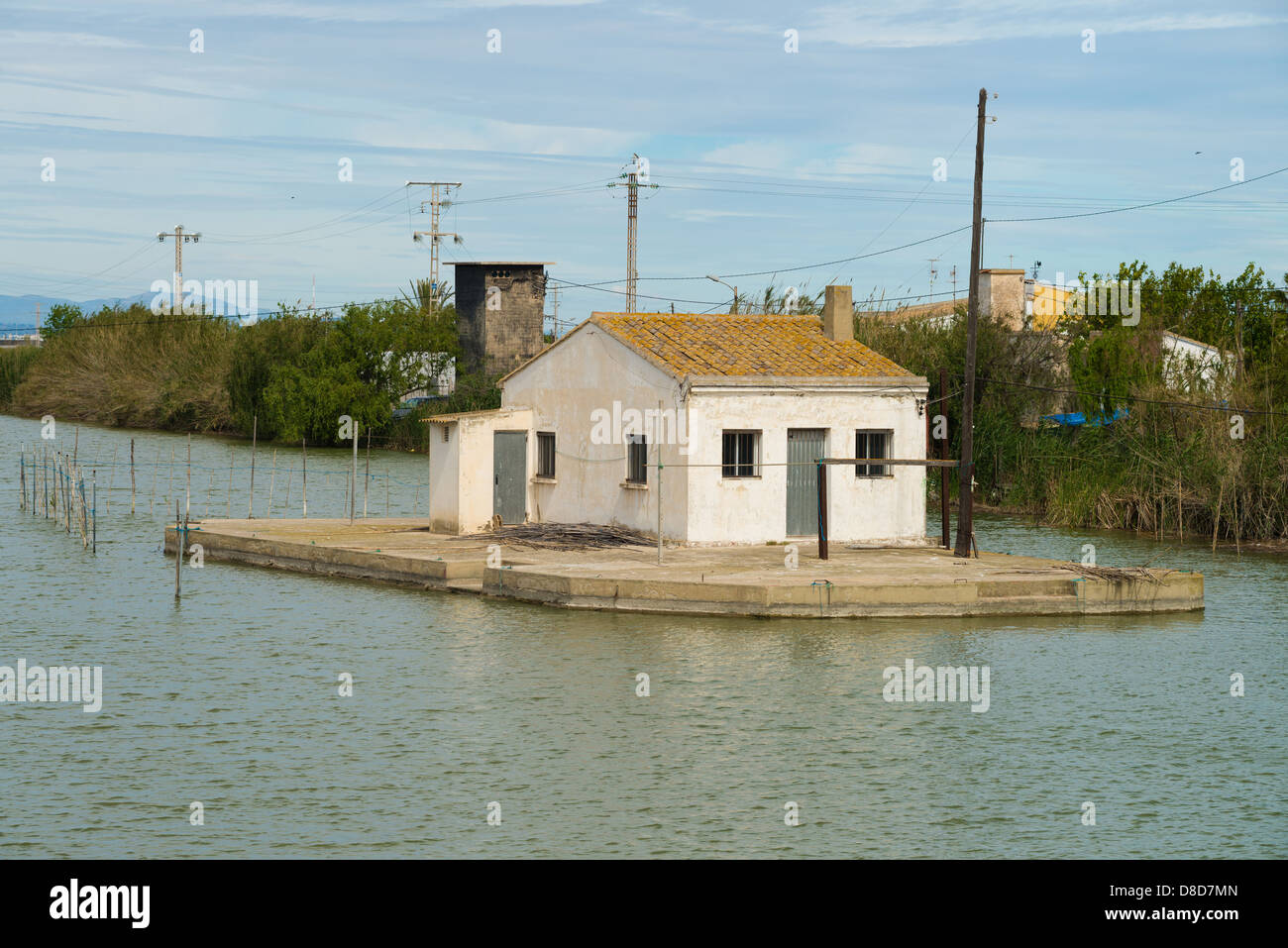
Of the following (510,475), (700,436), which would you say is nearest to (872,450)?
(700,436)

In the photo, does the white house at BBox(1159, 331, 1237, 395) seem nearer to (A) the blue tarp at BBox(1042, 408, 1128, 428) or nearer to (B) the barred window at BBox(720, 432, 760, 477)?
(A) the blue tarp at BBox(1042, 408, 1128, 428)

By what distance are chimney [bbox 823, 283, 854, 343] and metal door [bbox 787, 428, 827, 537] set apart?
10.8 ft

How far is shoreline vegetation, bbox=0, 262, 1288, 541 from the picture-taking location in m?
36.5

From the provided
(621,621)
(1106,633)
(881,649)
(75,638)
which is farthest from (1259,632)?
(75,638)

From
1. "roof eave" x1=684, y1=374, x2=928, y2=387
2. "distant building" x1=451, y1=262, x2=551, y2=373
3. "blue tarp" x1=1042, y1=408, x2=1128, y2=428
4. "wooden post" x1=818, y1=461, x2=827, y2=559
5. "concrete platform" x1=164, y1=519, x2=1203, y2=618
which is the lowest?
"concrete platform" x1=164, y1=519, x2=1203, y2=618

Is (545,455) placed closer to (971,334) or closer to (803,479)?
(803,479)

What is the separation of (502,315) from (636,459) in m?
51.5

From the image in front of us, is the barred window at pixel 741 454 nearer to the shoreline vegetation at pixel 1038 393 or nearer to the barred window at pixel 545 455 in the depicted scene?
the barred window at pixel 545 455

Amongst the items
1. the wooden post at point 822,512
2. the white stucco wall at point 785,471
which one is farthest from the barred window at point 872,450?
the wooden post at point 822,512

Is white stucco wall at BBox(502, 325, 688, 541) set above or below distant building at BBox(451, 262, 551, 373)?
below

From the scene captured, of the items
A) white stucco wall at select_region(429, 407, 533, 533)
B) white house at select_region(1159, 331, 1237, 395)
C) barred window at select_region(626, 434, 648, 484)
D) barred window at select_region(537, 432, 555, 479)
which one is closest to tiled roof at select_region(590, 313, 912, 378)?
barred window at select_region(626, 434, 648, 484)

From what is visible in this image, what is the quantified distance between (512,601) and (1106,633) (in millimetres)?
9185

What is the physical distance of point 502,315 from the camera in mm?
79312
